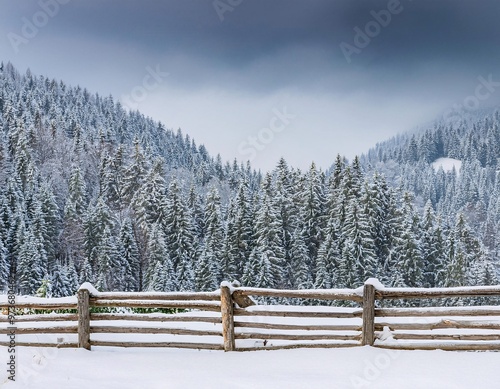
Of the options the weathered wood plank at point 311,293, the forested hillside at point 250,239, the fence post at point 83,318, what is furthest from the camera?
the forested hillside at point 250,239

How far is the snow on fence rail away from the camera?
8.79 m

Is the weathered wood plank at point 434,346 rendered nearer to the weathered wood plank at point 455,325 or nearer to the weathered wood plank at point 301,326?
the weathered wood plank at point 455,325

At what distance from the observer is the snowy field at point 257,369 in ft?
24.7

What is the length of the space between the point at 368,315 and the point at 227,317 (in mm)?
2901

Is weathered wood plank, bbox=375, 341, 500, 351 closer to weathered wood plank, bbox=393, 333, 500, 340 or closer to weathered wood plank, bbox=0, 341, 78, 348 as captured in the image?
weathered wood plank, bbox=393, 333, 500, 340

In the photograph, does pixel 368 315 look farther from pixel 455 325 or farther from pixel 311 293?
pixel 455 325

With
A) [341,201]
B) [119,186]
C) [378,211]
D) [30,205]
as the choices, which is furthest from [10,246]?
[378,211]

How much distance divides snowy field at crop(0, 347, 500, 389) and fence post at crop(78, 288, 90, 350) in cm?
23

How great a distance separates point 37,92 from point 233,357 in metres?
193

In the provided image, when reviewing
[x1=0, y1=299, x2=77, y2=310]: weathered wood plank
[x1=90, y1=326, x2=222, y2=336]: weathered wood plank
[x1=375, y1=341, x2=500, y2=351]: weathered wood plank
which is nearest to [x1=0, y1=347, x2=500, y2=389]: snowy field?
[x1=375, y1=341, x2=500, y2=351]: weathered wood plank

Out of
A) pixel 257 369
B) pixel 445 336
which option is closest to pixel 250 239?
pixel 445 336

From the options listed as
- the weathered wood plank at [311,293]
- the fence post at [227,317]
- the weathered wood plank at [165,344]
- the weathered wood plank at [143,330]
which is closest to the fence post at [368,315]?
the weathered wood plank at [311,293]

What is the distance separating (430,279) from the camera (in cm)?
5788

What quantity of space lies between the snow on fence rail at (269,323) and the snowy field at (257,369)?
0.27m
